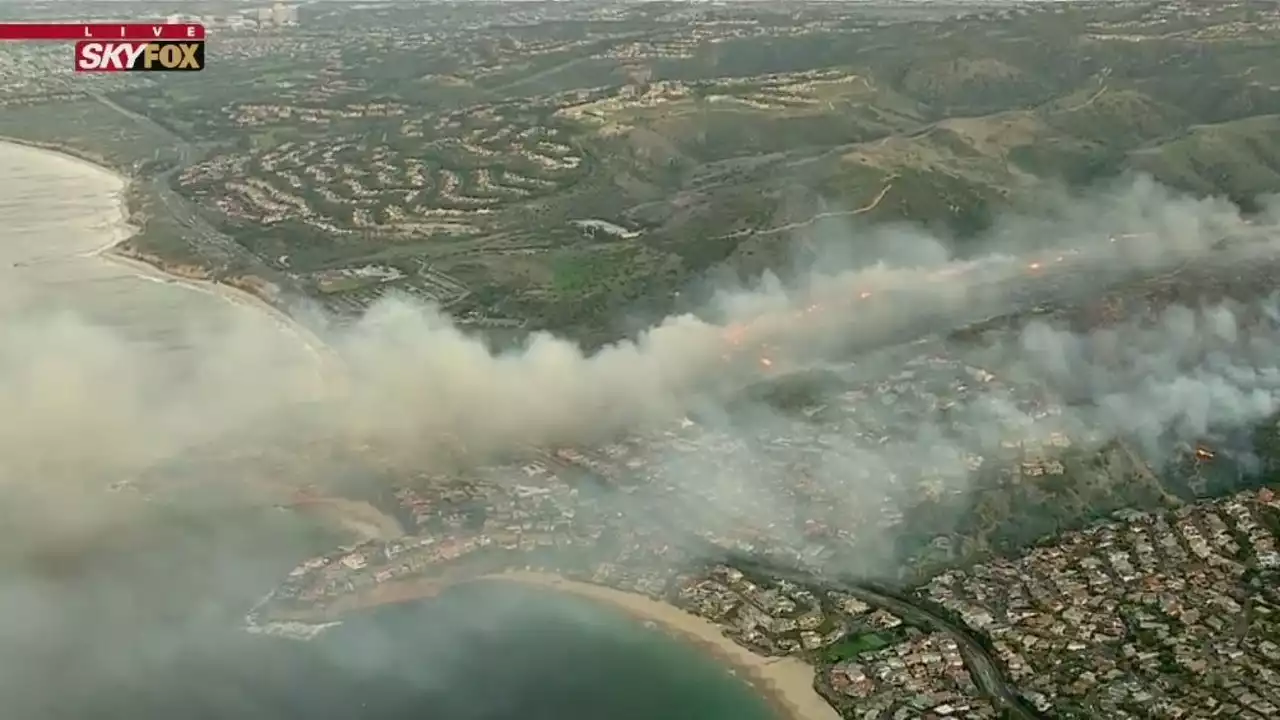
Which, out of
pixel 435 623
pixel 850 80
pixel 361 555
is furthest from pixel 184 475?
pixel 850 80

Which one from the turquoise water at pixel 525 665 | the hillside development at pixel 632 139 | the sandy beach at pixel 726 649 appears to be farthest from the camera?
the hillside development at pixel 632 139

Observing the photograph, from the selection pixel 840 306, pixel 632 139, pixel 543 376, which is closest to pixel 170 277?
pixel 543 376

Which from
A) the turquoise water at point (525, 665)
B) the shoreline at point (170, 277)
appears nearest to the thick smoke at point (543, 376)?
the shoreline at point (170, 277)

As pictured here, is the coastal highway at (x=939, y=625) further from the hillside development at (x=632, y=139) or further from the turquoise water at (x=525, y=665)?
the hillside development at (x=632, y=139)

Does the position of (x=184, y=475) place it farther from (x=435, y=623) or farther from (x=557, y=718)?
(x=557, y=718)

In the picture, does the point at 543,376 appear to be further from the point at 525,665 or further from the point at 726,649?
the point at 726,649
